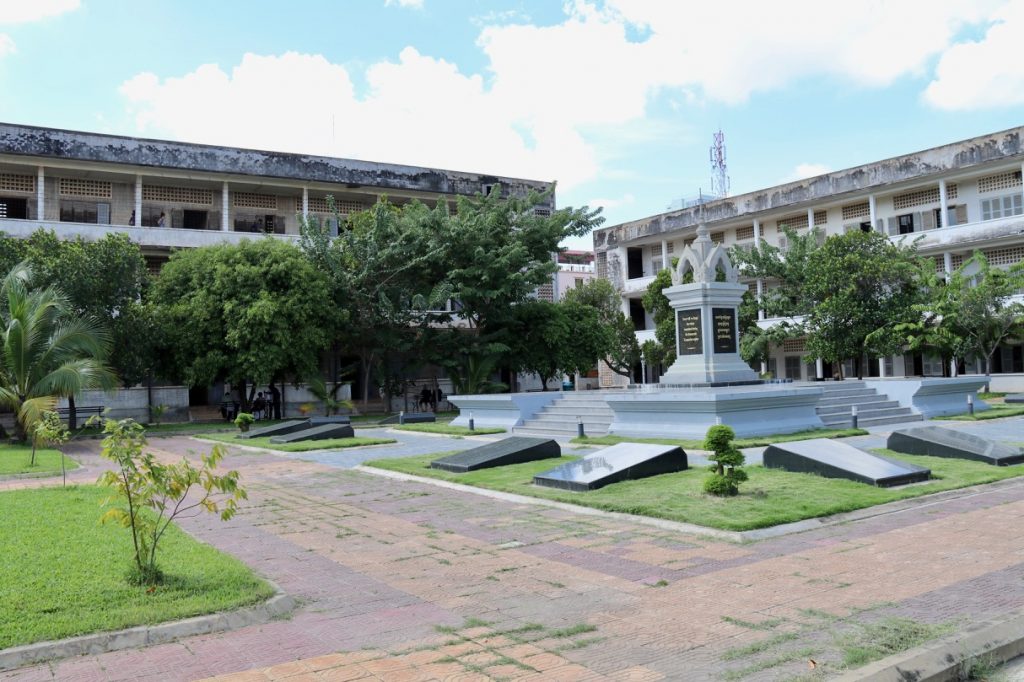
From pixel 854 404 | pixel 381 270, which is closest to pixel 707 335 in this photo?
pixel 854 404

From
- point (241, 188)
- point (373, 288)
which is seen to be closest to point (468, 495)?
point (373, 288)

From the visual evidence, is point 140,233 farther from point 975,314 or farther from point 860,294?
point 975,314

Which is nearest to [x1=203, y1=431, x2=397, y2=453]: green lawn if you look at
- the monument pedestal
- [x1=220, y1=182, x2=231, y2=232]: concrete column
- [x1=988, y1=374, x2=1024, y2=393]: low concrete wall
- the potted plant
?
the potted plant

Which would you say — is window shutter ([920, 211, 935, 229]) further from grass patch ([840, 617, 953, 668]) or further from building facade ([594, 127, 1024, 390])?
grass patch ([840, 617, 953, 668])

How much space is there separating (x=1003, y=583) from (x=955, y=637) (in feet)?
4.46

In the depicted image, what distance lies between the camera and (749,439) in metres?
14.3

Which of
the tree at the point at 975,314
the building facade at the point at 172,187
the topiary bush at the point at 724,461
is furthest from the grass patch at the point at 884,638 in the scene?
the building facade at the point at 172,187

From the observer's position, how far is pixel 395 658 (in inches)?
167

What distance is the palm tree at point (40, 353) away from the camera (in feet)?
58.9

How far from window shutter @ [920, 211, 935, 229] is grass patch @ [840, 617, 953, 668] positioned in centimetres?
3348

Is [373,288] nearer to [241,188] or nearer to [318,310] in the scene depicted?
[318,310]

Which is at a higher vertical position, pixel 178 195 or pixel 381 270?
pixel 178 195

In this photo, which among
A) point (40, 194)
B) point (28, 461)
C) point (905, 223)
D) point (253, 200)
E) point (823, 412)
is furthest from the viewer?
point (253, 200)

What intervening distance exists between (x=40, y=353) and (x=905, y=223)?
32.7 meters
